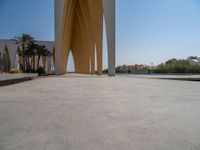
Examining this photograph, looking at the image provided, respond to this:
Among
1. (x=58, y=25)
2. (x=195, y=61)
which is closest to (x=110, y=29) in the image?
(x=58, y=25)

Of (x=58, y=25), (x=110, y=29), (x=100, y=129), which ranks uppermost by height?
(x=58, y=25)

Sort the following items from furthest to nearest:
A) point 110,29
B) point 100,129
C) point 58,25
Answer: point 58,25 < point 110,29 < point 100,129

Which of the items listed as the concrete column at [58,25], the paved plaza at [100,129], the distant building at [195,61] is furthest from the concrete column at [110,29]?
the distant building at [195,61]

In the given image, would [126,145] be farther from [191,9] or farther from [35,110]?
[191,9]

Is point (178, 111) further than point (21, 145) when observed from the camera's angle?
Yes

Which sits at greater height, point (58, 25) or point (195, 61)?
point (58, 25)

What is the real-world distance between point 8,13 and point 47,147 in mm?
19700

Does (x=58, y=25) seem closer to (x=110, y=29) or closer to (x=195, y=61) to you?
(x=110, y=29)

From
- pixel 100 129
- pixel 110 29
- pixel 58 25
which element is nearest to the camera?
pixel 100 129

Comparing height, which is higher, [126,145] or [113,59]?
[113,59]

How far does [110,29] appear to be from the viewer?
19781mm

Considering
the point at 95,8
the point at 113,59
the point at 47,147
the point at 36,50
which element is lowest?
the point at 47,147

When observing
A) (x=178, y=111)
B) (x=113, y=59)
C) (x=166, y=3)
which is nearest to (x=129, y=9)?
(x=166, y=3)

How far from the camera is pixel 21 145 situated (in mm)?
1775
